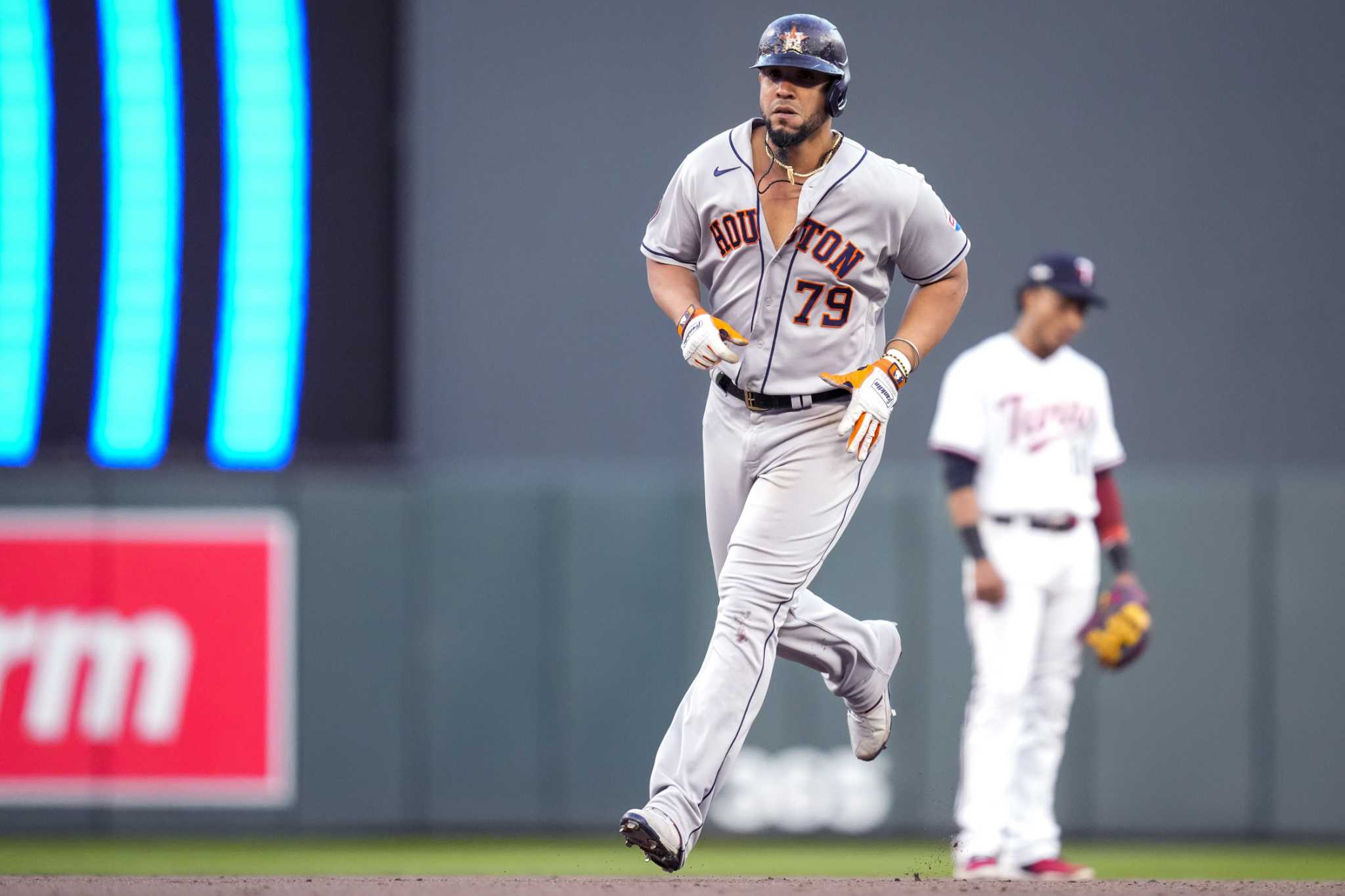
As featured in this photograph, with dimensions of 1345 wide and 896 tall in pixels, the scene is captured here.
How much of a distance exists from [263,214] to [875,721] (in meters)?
3.63

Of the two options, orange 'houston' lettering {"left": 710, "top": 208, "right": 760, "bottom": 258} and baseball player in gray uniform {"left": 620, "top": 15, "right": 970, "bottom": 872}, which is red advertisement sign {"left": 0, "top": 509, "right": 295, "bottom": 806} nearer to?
baseball player in gray uniform {"left": 620, "top": 15, "right": 970, "bottom": 872}

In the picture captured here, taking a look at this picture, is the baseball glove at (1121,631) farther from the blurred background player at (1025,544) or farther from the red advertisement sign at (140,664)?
the red advertisement sign at (140,664)

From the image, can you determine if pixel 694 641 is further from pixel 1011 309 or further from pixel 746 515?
pixel 746 515

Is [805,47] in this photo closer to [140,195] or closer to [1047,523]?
[1047,523]

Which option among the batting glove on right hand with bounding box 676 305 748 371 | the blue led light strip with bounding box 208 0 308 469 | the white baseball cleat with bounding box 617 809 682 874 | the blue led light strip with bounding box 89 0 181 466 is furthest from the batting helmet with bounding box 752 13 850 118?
the blue led light strip with bounding box 89 0 181 466

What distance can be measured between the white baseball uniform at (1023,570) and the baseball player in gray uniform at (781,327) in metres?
1.58

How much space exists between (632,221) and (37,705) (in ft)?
9.79

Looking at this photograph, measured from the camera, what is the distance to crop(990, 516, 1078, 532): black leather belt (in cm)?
539

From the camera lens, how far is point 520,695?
6898 millimetres

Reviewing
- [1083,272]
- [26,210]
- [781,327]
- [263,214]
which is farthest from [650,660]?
[781,327]

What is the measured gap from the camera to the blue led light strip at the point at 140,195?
672cm

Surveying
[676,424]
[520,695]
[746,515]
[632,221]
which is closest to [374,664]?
[520,695]

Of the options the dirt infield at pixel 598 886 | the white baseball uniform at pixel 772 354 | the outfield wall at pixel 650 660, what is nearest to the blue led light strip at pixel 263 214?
the outfield wall at pixel 650 660

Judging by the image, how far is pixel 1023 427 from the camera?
5426 millimetres
